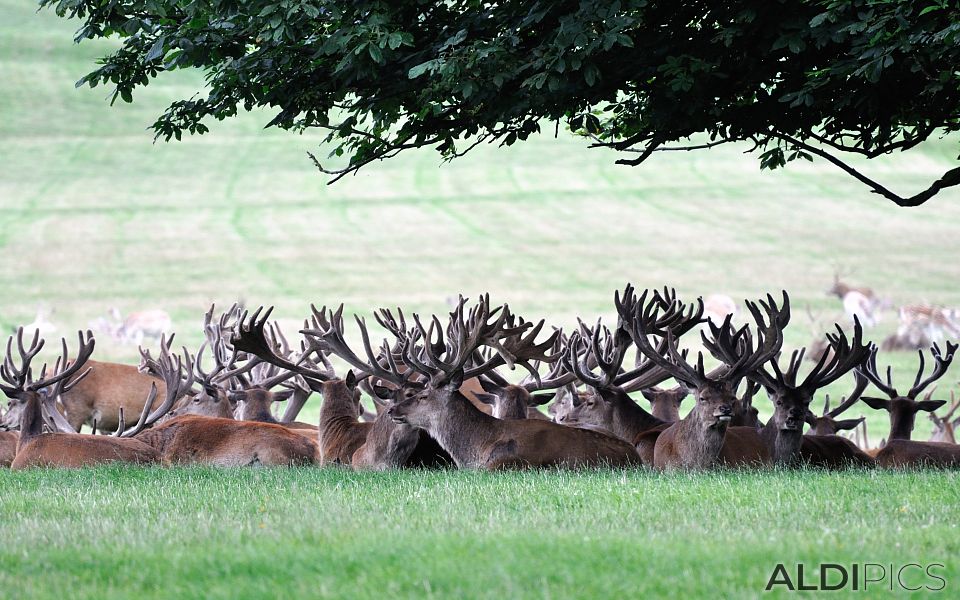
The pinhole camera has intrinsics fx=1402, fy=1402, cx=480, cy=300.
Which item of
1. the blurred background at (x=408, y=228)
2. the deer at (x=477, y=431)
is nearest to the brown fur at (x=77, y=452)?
the deer at (x=477, y=431)

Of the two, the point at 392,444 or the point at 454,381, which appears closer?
the point at 454,381

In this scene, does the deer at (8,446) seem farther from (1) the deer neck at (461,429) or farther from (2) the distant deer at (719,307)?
(2) the distant deer at (719,307)

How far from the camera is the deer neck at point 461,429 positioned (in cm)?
1057

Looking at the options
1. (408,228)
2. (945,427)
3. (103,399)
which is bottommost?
(945,427)

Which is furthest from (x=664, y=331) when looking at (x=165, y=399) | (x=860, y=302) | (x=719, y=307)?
(x=860, y=302)

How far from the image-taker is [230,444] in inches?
452

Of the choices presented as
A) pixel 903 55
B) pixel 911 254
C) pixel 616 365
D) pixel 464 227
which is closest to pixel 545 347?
pixel 616 365

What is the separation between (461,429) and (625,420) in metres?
1.87

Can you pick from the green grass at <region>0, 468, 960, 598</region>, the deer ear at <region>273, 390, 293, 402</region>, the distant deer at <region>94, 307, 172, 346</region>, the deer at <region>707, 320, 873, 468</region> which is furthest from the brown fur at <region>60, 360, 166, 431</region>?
the distant deer at <region>94, 307, 172, 346</region>

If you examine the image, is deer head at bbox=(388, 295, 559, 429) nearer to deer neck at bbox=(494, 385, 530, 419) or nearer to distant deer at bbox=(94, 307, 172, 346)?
deer neck at bbox=(494, 385, 530, 419)

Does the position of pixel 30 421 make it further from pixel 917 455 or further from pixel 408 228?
pixel 408 228

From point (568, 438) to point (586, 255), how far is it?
36.7m

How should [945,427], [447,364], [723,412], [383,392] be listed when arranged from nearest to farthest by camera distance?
[723,412] < [383,392] < [447,364] < [945,427]

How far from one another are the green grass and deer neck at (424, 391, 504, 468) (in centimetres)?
114
